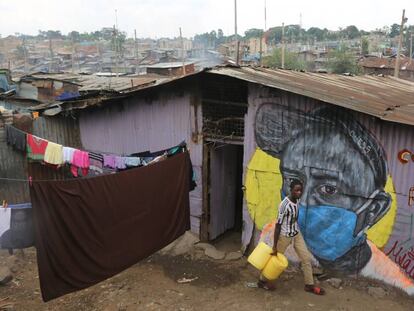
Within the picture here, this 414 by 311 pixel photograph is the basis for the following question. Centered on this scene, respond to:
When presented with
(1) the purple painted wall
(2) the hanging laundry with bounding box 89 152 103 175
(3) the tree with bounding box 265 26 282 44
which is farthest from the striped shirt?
(3) the tree with bounding box 265 26 282 44

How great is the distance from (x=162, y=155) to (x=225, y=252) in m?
2.07

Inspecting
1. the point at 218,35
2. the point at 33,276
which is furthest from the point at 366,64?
the point at 218,35

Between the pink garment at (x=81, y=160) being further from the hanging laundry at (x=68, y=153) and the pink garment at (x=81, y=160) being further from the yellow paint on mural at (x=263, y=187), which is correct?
the yellow paint on mural at (x=263, y=187)

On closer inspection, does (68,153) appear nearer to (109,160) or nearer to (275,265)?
(109,160)

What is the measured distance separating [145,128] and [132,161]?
719 mm

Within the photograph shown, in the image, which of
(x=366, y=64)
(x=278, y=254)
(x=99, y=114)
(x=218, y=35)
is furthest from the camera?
(x=218, y=35)

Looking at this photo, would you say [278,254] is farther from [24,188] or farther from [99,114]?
[24,188]

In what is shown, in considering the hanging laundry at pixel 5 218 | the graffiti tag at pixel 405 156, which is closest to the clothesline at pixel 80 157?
the hanging laundry at pixel 5 218

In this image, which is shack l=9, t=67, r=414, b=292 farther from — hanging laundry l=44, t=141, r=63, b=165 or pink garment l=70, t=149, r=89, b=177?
hanging laundry l=44, t=141, r=63, b=165

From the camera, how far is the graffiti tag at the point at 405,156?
5500 mm

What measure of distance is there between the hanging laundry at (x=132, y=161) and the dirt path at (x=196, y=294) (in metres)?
1.81

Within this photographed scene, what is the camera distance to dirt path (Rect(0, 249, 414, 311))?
570 cm

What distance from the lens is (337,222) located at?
20.6 ft

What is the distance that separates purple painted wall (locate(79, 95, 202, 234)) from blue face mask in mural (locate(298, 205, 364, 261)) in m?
2.03
